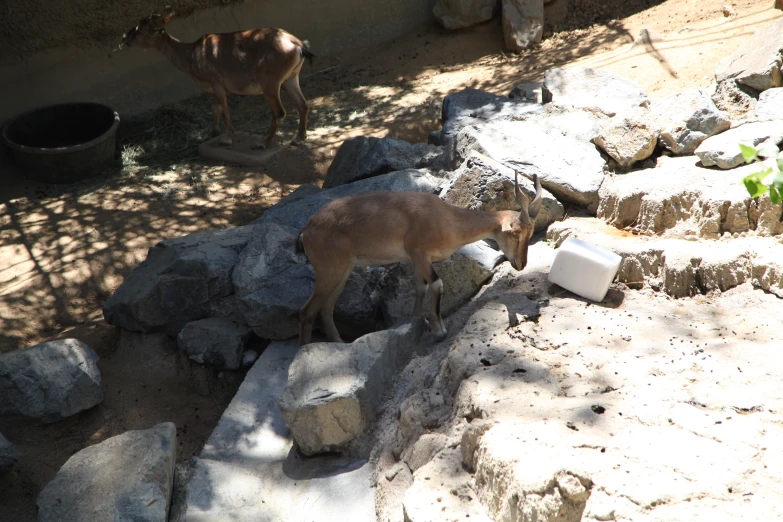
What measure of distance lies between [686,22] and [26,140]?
848cm

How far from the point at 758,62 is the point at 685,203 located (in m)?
2.24

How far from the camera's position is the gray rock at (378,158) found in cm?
700

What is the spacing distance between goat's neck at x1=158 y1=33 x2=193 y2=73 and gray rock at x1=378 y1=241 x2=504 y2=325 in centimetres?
557

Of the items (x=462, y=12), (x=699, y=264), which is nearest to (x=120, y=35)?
(x=462, y=12)

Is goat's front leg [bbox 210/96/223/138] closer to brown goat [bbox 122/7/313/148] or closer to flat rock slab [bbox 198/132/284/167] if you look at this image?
brown goat [bbox 122/7/313/148]

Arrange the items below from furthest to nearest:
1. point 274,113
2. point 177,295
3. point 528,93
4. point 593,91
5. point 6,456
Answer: point 274,113, point 528,93, point 593,91, point 177,295, point 6,456

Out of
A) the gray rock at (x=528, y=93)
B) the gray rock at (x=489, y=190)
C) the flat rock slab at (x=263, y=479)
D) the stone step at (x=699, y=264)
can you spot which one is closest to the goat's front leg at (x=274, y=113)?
the gray rock at (x=528, y=93)

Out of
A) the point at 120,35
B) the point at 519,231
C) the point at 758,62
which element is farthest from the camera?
the point at 120,35

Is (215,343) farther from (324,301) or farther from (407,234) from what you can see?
(407,234)

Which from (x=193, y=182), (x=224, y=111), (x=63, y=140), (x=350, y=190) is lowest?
(x=193, y=182)

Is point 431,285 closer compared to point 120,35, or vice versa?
point 431,285

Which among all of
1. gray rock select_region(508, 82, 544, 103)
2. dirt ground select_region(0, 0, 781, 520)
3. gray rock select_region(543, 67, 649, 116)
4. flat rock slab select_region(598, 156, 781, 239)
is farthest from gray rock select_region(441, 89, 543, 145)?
flat rock slab select_region(598, 156, 781, 239)

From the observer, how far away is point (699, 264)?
15.8 ft

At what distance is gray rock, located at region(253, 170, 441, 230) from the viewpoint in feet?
20.8
